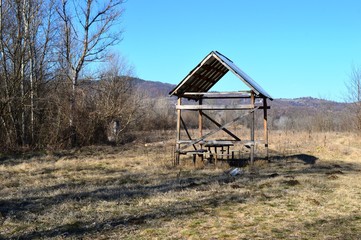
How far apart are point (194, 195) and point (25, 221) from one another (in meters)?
3.53

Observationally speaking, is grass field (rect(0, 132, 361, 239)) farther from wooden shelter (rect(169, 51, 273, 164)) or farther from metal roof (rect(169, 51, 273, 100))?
metal roof (rect(169, 51, 273, 100))

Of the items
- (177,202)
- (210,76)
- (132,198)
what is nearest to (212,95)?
(210,76)

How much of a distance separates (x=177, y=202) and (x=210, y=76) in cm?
880

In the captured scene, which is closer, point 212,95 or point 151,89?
point 212,95

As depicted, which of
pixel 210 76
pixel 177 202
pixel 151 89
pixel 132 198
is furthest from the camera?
pixel 151 89

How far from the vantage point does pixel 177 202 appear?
25.3 ft

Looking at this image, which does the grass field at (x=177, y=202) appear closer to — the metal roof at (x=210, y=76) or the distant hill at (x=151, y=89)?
the metal roof at (x=210, y=76)

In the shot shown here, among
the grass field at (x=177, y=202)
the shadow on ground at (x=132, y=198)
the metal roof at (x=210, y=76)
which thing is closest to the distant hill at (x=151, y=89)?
the metal roof at (x=210, y=76)

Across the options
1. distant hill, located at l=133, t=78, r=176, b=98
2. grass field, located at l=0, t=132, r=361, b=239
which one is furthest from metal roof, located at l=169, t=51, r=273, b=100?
grass field, located at l=0, t=132, r=361, b=239

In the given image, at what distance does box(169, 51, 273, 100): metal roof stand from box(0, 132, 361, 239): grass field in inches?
109

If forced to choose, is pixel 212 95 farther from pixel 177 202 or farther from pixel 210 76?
pixel 177 202

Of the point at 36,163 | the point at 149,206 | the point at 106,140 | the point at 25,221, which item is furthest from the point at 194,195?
the point at 106,140

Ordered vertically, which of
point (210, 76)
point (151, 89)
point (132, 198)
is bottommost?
point (132, 198)

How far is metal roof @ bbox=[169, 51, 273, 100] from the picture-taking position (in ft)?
43.6
